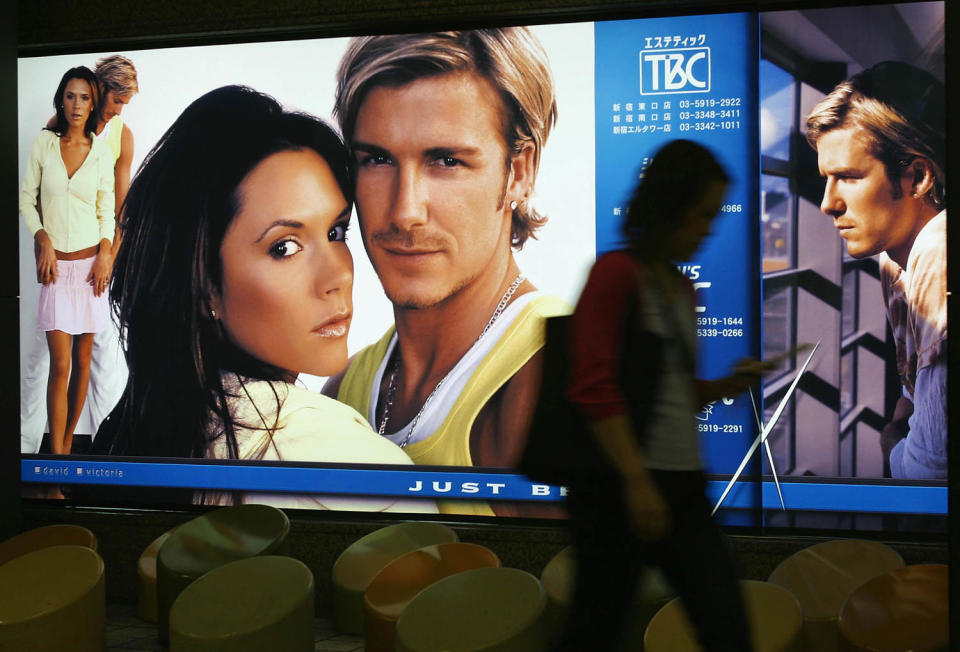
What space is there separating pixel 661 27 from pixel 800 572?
2.85 m

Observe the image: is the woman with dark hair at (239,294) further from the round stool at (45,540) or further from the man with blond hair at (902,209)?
the man with blond hair at (902,209)

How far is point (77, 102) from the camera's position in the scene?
577cm

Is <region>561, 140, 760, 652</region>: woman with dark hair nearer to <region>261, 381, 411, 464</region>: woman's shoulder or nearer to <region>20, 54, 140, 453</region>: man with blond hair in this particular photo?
<region>261, 381, 411, 464</region>: woman's shoulder

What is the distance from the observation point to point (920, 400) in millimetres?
4730

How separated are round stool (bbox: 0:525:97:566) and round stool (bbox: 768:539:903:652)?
11.0ft

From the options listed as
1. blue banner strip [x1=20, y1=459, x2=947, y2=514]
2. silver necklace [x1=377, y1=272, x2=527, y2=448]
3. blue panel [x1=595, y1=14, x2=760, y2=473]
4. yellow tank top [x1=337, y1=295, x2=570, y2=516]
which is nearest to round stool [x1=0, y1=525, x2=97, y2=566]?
blue banner strip [x1=20, y1=459, x2=947, y2=514]

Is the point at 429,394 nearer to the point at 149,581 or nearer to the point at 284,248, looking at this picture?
the point at 284,248

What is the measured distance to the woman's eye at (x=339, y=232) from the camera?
538 centimetres

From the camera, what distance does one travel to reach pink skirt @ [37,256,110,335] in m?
5.71

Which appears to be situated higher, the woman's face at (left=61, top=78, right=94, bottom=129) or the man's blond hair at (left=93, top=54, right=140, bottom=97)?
the man's blond hair at (left=93, top=54, right=140, bottom=97)

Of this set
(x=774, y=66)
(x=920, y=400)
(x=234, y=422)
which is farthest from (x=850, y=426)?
(x=234, y=422)

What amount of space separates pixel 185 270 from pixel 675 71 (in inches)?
118

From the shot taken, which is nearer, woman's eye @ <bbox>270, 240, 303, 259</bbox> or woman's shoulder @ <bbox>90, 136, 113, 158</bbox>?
woman's eye @ <bbox>270, 240, 303, 259</bbox>

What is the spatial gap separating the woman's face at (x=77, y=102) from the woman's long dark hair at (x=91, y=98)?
0.01 metres
